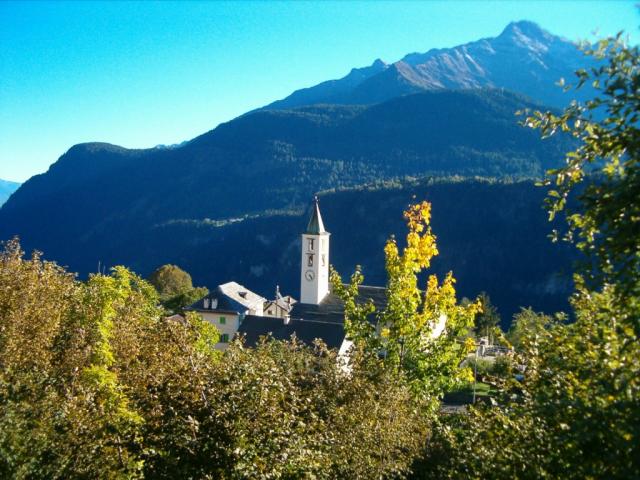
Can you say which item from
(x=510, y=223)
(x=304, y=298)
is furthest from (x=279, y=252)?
(x=304, y=298)

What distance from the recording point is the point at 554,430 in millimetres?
7113

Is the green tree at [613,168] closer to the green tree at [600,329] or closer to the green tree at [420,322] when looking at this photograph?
the green tree at [600,329]

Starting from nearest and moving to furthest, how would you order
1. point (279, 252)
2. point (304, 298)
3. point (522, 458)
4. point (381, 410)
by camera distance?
point (522, 458)
point (381, 410)
point (304, 298)
point (279, 252)

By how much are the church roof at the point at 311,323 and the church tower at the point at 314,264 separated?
0.98 m

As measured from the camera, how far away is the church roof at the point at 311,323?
47.6 m

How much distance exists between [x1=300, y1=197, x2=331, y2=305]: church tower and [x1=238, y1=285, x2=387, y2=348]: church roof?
3.23 feet

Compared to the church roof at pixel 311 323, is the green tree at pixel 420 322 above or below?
above

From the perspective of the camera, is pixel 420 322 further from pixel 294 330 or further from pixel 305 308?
pixel 305 308

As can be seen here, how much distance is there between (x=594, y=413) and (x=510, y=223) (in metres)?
175

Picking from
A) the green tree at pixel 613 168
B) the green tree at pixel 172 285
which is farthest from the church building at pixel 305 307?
the green tree at pixel 613 168

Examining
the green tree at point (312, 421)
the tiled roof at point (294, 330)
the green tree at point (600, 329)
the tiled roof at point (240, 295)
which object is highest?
the green tree at point (600, 329)

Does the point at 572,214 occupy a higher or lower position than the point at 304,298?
higher

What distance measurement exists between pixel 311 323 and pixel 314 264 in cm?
1021

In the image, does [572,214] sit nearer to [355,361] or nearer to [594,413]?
[594,413]
